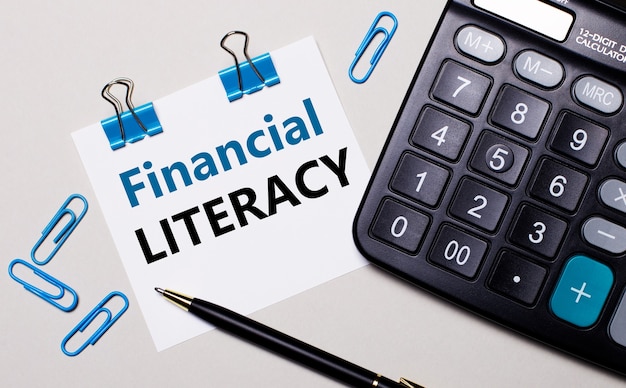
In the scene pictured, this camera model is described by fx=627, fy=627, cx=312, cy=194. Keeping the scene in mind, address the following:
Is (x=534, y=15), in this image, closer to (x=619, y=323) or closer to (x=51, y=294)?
(x=619, y=323)

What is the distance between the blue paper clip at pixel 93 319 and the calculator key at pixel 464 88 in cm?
33

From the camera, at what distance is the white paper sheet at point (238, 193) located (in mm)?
546

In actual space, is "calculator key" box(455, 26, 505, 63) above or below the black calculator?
above

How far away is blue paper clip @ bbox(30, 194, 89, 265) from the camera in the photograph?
563 millimetres

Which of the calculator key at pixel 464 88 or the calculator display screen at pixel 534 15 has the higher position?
the calculator display screen at pixel 534 15

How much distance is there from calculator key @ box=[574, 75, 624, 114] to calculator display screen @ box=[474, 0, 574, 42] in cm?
4

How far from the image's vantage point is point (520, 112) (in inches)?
19.6

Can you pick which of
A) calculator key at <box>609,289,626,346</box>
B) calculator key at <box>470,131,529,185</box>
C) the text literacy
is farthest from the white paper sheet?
calculator key at <box>609,289,626,346</box>

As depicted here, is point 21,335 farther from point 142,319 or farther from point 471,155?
point 471,155

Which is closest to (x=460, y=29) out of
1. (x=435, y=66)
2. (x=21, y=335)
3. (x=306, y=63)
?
(x=435, y=66)

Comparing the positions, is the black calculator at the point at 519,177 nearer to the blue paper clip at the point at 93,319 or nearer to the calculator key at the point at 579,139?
the calculator key at the point at 579,139

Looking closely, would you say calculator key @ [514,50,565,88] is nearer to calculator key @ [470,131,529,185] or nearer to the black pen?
calculator key @ [470,131,529,185]

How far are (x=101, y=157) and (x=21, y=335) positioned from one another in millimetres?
176


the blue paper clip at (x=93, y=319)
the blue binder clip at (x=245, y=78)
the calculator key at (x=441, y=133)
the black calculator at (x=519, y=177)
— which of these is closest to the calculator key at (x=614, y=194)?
the black calculator at (x=519, y=177)
